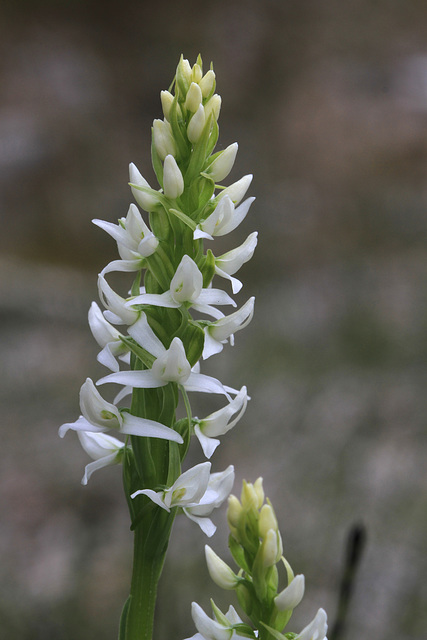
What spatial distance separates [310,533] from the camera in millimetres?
1894

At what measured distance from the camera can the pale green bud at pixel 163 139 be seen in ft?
1.97

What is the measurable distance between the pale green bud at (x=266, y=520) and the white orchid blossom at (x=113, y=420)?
9 centimetres

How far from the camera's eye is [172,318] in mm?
594

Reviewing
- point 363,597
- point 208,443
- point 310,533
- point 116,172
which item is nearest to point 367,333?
point 310,533

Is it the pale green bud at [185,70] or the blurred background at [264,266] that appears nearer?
the pale green bud at [185,70]

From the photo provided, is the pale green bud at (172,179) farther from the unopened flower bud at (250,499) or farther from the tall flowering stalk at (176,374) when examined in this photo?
the unopened flower bud at (250,499)

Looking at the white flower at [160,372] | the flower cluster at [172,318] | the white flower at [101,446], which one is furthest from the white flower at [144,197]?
the white flower at [101,446]

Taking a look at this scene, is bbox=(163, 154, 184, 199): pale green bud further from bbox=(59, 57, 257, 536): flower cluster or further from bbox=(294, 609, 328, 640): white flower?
bbox=(294, 609, 328, 640): white flower

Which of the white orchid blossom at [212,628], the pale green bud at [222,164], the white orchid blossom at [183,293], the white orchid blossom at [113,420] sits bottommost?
the white orchid blossom at [212,628]

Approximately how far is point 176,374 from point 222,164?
0.69 feet

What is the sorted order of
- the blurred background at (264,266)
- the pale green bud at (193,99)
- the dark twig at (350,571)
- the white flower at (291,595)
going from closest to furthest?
the white flower at (291,595), the pale green bud at (193,99), the dark twig at (350,571), the blurred background at (264,266)

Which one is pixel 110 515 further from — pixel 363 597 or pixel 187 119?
pixel 187 119

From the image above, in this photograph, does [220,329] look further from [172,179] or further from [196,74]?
[196,74]

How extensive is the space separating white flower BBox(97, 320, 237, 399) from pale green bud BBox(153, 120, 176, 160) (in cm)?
16
